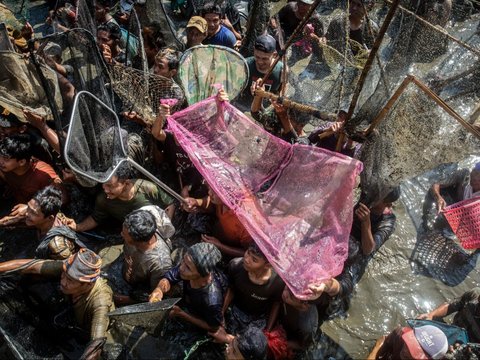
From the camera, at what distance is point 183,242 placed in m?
4.98

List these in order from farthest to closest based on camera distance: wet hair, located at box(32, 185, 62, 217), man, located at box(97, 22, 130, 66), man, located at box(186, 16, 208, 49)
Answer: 1. man, located at box(186, 16, 208, 49)
2. man, located at box(97, 22, 130, 66)
3. wet hair, located at box(32, 185, 62, 217)

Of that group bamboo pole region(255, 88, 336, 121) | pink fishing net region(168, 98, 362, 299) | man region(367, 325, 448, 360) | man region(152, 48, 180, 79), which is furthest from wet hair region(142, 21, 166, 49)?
man region(367, 325, 448, 360)

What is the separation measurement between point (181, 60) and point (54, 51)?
1555mm

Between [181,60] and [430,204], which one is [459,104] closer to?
[430,204]

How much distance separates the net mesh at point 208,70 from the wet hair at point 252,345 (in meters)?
3.29

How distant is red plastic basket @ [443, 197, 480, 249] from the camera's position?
15.3 feet

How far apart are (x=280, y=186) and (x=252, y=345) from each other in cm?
183

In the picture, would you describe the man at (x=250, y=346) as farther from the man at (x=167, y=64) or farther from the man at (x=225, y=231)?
the man at (x=167, y=64)

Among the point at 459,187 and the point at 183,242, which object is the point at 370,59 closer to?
the point at 183,242

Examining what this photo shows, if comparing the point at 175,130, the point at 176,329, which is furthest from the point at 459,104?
the point at 176,329

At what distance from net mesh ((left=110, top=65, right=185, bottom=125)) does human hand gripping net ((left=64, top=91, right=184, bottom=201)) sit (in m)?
0.82

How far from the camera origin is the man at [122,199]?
4090 mm

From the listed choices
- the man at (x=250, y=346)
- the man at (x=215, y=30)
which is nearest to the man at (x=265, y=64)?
the man at (x=215, y=30)

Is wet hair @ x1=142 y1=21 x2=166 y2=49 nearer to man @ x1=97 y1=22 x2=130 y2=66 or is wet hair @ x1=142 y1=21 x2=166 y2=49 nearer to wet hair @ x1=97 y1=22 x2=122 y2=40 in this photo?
man @ x1=97 y1=22 x2=130 y2=66
